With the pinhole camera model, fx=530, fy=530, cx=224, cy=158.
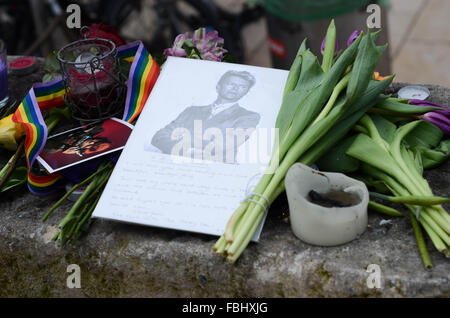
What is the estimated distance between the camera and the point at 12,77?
1586 mm

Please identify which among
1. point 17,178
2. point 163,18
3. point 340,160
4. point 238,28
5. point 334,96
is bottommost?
point 238,28

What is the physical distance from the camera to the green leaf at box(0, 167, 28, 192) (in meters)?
1.16

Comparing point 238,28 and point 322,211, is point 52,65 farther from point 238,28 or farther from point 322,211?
point 238,28

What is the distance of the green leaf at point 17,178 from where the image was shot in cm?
116

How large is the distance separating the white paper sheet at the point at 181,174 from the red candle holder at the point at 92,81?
4.2 inches

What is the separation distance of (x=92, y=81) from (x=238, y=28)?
1.93m

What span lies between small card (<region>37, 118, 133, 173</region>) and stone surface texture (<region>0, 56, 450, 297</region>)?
0.10 metres

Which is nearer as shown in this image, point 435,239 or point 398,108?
point 435,239

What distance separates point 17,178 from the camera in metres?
1.18

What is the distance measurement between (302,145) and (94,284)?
1.59 ft

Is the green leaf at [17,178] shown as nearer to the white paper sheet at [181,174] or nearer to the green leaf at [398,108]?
the white paper sheet at [181,174]

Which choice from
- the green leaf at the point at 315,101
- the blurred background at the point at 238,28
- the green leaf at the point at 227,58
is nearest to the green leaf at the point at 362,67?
the green leaf at the point at 315,101

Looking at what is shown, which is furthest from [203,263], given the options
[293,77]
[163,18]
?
[163,18]

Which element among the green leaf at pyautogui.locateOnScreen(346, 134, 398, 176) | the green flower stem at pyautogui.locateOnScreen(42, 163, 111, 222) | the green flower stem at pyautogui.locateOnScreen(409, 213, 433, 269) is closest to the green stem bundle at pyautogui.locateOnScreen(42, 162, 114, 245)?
the green flower stem at pyautogui.locateOnScreen(42, 163, 111, 222)
